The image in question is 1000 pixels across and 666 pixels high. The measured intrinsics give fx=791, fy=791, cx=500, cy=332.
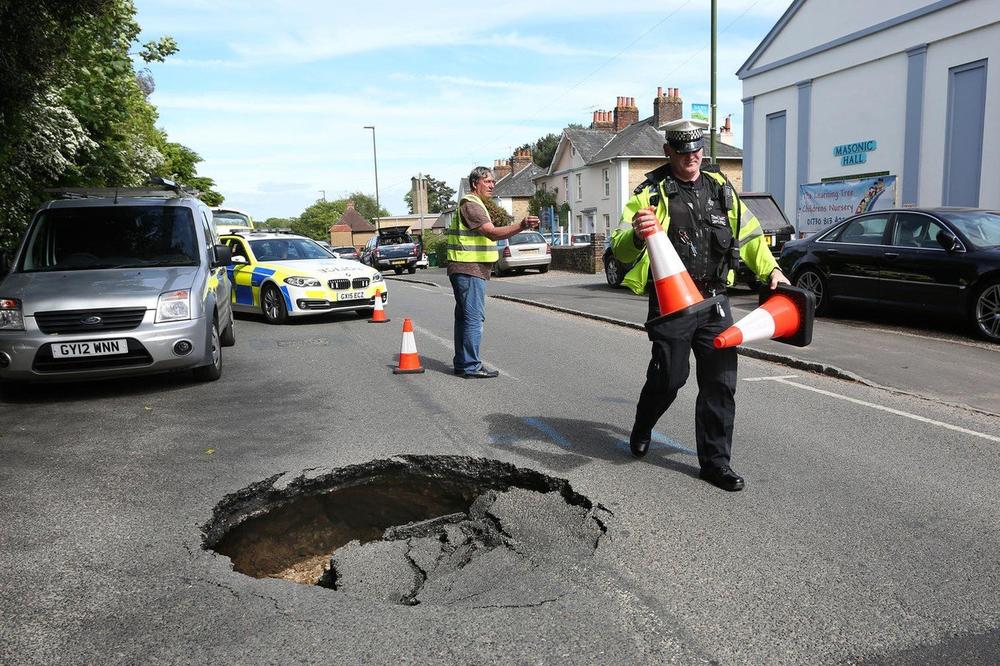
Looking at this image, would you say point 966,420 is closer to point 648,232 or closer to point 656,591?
point 648,232

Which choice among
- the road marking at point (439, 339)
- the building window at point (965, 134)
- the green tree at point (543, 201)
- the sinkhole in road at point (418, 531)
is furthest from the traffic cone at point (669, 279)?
the green tree at point (543, 201)

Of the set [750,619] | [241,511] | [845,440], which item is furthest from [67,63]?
[750,619]

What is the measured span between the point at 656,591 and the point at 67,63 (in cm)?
1271

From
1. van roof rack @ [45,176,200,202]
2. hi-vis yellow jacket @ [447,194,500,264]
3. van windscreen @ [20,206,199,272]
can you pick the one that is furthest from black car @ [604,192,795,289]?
van windscreen @ [20,206,199,272]

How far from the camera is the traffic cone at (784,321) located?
423 centimetres

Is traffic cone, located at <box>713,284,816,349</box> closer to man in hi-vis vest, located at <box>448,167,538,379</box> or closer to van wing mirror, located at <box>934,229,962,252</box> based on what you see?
man in hi-vis vest, located at <box>448,167,538,379</box>

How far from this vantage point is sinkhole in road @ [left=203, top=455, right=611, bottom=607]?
3428mm

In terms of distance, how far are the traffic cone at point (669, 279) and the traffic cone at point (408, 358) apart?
14.1ft

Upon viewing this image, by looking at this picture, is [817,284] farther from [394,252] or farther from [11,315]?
[394,252]

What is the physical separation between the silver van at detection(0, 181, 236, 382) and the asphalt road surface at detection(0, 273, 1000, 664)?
42 centimetres

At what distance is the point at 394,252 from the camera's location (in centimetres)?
3412

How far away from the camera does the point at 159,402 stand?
7.00m

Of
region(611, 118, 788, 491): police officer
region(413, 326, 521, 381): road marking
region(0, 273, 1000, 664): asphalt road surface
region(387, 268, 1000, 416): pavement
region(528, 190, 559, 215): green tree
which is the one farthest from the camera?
region(528, 190, 559, 215): green tree

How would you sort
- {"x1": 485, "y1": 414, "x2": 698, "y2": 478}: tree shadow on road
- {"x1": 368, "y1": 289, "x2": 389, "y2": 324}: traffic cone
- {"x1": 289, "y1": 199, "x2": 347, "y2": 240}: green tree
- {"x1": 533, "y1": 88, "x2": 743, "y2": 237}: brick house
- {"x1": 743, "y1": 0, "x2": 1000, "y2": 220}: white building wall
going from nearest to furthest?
{"x1": 485, "y1": 414, "x2": 698, "y2": 478}: tree shadow on road, {"x1": 368, "y1": 289, "x2": 389, "y2": 324}: traffic cone, {"x1": 743, "y1": 0, "x2": 1000, "y2": 220}: white building wall, {"x1": 533, "y1": 88, "x2": 743, "y2": 237}: brick house, {"x1": 289, "y1": 199, "x2": 347, "y2": 240}: green tree
